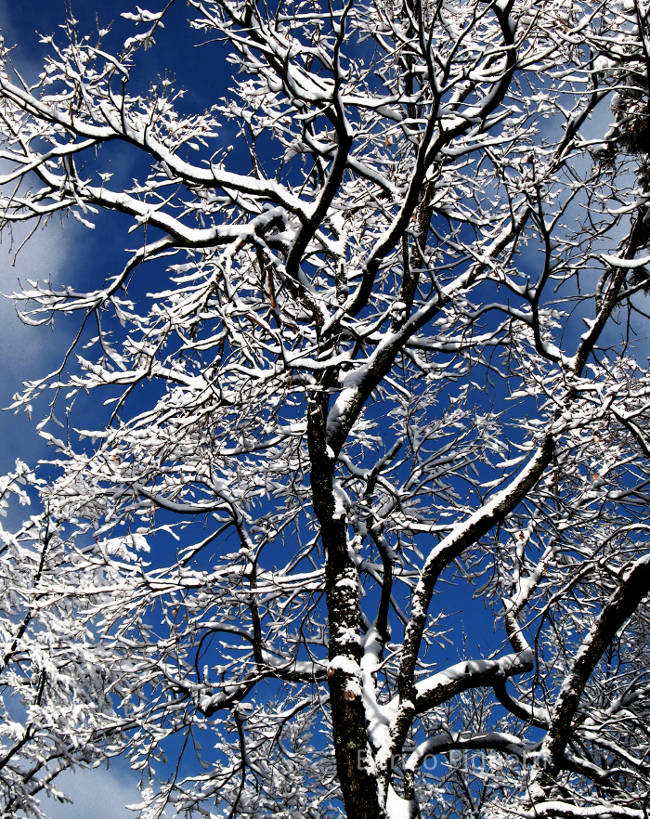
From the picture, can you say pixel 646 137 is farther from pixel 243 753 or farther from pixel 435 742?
pixel 243 753

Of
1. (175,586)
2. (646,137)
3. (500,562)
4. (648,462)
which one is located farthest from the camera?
(500,562)

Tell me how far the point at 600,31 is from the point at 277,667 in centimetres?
644

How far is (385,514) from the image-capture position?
7723mm

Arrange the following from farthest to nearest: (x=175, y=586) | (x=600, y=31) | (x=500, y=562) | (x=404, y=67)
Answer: (x=500, y=562) → (x=404, y=67) → (x=175, y=586) → (x=600, y=31)

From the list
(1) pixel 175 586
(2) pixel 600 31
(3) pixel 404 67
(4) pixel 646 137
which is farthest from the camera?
(3) pixel 404 67

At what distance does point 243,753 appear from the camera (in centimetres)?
794

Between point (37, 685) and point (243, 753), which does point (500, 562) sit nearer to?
point (243, 753)

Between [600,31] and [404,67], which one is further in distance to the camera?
[404,67]

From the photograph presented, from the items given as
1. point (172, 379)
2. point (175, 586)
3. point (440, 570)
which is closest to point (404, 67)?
point (172, 379)

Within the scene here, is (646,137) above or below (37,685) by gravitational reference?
above

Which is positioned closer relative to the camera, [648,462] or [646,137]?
[646,137]

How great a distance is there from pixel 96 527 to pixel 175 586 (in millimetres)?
1252

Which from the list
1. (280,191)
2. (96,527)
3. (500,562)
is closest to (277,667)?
(96,527)

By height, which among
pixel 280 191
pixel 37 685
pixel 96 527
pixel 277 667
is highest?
pixel 280 191
